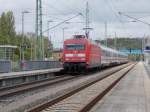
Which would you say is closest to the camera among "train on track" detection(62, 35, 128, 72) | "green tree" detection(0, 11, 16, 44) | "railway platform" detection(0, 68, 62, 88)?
"railway platform" detection(0, 68, 62, 88)

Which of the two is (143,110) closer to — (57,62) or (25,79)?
(25,79)

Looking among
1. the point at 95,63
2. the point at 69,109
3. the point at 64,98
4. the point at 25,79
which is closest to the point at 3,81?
the point at 25,79

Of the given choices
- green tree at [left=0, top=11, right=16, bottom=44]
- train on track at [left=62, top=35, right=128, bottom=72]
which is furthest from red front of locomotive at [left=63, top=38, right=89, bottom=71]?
green tree at [left=0, top=11, right=16, bottom=44]

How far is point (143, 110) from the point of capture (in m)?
16.1

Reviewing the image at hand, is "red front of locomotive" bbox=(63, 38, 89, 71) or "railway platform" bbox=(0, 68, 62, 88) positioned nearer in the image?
"railway platform" bbox=(0, 68, 62, 88)

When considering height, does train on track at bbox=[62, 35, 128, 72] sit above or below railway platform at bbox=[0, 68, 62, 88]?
above

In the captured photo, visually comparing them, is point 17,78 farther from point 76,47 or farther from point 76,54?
point 76,47

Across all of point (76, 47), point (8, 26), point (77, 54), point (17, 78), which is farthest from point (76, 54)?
point (8, 26)

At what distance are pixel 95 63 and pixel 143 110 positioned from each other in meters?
34.0

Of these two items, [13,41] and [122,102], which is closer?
[122,102]

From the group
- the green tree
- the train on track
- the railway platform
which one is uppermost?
the green tree

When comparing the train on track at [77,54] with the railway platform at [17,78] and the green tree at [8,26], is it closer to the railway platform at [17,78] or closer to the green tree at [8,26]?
the railway platform at [17,78]

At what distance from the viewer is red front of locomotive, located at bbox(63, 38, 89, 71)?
4459cm

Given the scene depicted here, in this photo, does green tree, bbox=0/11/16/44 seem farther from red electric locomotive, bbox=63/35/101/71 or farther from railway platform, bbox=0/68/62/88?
railway platform, bbox=0/68/62/88
